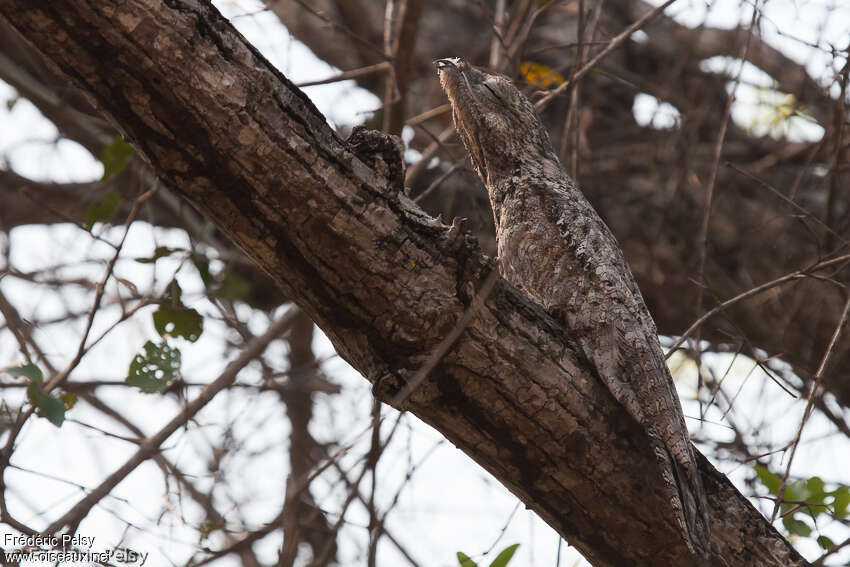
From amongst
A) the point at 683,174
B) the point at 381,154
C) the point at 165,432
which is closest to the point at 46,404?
the point at 165,432

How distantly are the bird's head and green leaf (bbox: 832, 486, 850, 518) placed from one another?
171 centimetres

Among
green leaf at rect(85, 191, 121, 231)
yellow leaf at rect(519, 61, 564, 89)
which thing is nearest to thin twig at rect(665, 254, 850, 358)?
yellow leaf at rect(519, 61, 564, 89)

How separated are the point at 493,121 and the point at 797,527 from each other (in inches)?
77.6

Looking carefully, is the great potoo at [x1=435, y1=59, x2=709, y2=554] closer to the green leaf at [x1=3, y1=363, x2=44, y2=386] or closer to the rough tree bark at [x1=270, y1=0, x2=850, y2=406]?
the rough tree bark at [x1=270, y1=0, x2=850, y2=406]

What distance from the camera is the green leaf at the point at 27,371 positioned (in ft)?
8.02

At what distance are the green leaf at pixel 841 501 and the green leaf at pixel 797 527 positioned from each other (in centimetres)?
15

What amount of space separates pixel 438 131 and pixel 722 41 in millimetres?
2475

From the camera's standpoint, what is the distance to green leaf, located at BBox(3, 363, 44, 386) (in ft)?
8.02

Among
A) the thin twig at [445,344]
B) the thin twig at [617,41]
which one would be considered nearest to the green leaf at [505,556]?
the thin twig at [445,344]

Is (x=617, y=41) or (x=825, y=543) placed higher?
(x=617, y=41)

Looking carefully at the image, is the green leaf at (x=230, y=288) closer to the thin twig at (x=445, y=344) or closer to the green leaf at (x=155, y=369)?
the green leaf at (x=155, y=369)

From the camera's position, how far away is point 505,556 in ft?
8.28

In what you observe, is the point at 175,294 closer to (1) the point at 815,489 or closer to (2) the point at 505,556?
(2) the point at 505,556

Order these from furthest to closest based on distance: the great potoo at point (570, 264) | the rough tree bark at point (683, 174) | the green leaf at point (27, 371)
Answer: the rough tree bark at point (683, 174) < the green leaf at point (27, 371) < the great potoo at point (570, 264)
